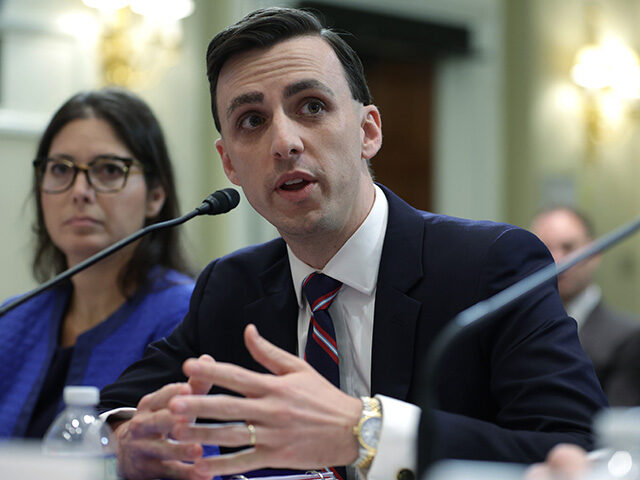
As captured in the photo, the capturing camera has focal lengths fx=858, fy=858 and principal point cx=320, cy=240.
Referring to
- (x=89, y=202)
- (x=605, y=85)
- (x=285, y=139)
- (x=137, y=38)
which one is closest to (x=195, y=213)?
(x=285, y=139)

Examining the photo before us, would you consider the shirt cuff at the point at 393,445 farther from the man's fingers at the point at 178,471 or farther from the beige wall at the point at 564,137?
the beige wall at the point at 564,137

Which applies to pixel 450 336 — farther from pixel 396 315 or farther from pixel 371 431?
pixel 396 315

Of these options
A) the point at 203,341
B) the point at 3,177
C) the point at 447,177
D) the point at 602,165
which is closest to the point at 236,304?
the point at 203,341

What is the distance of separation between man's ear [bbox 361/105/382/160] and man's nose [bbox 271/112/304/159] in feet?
0.77

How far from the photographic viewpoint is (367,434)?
44.4 inches

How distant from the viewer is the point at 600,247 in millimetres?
1025

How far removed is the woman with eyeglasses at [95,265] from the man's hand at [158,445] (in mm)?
797

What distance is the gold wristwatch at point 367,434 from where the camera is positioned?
1.12m

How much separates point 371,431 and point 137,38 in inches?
130

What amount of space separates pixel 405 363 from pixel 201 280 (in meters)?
0.54

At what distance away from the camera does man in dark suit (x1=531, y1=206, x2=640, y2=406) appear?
3.29 metres

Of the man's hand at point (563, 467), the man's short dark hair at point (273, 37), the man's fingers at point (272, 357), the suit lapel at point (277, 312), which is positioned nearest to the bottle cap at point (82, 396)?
the man's fingers at point (272, 357)

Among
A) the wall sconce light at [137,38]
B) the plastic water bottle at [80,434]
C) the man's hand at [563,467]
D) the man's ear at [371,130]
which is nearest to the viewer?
the man's hand at [563,467]

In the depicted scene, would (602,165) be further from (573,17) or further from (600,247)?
(600,247)
